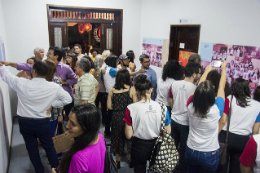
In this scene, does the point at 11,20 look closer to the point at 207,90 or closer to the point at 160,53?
the point at 160,53

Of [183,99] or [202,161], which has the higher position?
[183,99]

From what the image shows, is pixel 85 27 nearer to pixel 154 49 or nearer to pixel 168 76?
pixel 154 49

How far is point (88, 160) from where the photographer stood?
128 cm

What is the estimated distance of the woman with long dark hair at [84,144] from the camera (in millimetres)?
1256

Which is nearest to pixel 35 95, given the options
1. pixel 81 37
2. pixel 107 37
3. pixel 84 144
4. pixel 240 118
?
pixel 84 144

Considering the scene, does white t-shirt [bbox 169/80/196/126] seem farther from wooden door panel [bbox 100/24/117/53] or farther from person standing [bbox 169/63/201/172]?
wooden door panel [bbox 100/24/117/53]

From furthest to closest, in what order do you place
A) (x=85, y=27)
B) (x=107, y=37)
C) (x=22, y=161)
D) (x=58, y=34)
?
(x=85, y=27)
(x=107, y=37)
(x=58, y=34)
(x=22, y=161)

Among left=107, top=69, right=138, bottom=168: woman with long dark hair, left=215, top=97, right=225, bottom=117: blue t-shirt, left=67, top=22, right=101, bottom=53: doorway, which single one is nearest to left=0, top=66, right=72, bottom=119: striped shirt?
left=107, top=69, right=138, bottom=168: woman with long dark hair

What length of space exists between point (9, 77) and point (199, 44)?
3516 millimetres

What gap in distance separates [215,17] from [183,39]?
1.10 m

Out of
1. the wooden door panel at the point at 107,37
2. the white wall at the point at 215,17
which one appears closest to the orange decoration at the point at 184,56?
the white wall at the point at 215,17

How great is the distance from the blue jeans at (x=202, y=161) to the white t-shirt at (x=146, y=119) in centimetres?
40

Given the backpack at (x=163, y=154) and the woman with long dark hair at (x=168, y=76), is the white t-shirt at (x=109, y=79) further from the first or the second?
the backpack at (x=163, y=154)

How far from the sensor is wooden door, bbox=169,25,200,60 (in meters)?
4.38
